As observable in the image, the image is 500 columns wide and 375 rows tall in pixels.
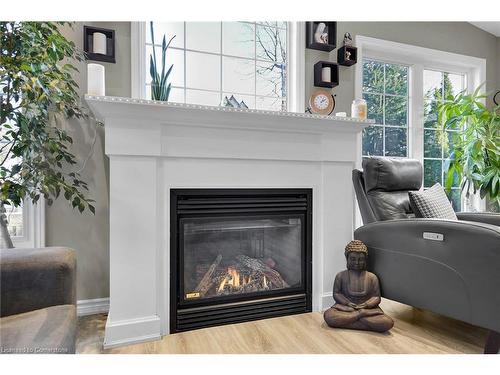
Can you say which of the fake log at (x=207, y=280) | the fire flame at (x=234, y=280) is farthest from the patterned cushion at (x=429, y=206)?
the fake log at (x=207, y=280)

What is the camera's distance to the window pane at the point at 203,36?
8.12ft

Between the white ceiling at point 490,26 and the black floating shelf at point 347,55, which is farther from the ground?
the white ceiling at point 490,26

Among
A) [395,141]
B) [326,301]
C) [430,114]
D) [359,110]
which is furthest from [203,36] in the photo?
[430,114]

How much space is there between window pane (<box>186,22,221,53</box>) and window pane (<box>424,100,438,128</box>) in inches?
85.4

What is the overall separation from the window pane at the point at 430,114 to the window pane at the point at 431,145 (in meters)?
0.07

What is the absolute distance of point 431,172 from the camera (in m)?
3.36

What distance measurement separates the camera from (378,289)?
1981 millimetres

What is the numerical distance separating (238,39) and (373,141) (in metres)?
1.52

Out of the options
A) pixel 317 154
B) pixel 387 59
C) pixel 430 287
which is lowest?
pixel 430 287

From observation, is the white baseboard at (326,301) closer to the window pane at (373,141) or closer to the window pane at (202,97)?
the window pane at (373,141)

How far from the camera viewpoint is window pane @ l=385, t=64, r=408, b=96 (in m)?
3.15

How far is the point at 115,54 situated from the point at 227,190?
1.19 m

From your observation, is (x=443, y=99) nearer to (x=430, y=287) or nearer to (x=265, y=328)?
(x=430, y=287)

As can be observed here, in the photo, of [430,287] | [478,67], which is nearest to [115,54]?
[430,287]
